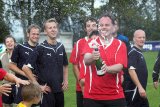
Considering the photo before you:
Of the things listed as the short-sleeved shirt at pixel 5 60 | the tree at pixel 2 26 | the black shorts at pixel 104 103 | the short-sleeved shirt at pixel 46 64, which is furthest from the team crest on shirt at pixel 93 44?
the tree at pixel 2 26

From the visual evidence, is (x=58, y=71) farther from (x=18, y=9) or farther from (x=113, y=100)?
(x=18, y=9)

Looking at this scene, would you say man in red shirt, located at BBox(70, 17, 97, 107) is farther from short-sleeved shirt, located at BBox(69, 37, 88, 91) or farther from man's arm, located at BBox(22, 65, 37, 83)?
man's arm, located at BBox(22, 65, 37, 83)

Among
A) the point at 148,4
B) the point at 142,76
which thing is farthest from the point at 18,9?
the point at 142,76

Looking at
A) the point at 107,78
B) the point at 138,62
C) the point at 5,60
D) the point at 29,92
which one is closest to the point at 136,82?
the point at 138,62

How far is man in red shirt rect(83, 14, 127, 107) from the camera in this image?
5789 millimetres

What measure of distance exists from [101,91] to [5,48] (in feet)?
16.0

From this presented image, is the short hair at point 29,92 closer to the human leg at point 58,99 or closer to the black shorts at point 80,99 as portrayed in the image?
the human leg at point 58,99

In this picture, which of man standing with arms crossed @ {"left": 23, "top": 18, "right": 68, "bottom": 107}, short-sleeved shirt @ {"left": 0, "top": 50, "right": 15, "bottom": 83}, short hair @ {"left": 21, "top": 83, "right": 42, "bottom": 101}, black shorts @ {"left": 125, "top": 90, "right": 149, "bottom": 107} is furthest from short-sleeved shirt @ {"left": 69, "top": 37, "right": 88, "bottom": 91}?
short-sleeved shirt @ {"left": 0, "top": 50, "right": 15, "bottom": 83}

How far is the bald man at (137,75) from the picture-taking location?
7.38 m

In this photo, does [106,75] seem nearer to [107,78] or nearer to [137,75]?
[107,78]

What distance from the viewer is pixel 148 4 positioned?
71.2 metres

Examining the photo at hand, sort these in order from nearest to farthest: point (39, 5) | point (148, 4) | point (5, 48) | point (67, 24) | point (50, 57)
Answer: point (50, 57)
point (5, 48)
point (39, 5)
point (67, 24)
point (148, 4)

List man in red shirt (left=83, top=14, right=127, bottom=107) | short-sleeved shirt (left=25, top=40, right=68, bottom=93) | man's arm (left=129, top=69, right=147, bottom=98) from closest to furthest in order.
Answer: man in red shirt (left=83, top=14, right=127, bottom=107), short-sleeved shirt (left=25, top=40, right=68, bottom=93), man's arm (left=129, top=69, right=147, bottom=98)

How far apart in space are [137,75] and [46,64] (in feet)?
5.40
